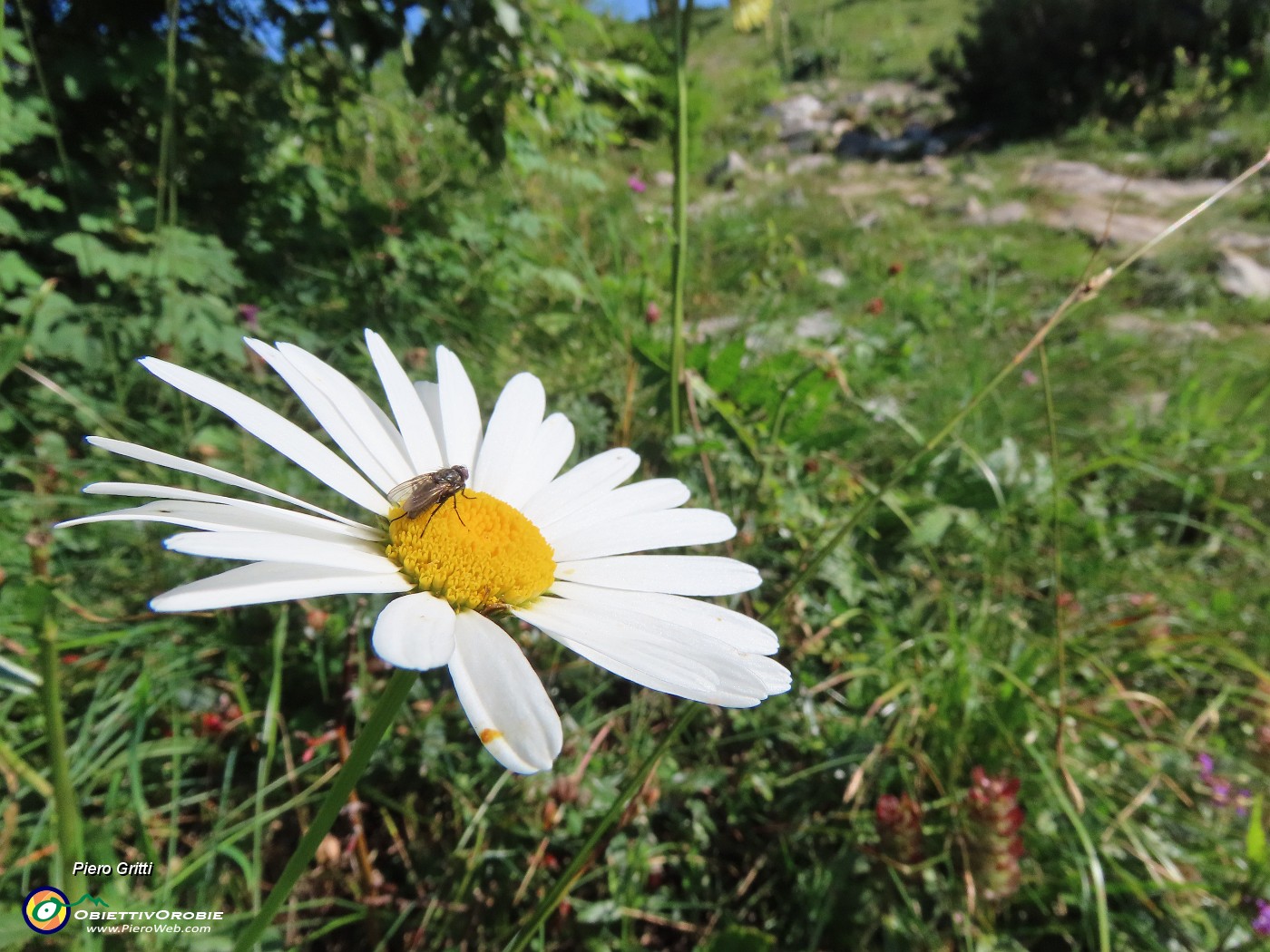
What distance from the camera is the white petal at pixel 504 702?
0.42m

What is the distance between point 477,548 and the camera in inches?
22.3

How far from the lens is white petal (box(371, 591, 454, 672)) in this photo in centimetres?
40

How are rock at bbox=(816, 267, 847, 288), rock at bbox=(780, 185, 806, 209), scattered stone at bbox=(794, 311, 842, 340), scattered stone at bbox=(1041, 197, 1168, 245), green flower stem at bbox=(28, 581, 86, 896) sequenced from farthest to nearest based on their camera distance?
rock at bbox=(780, 185, 806, 209) → scattered stone at bbox=(1041, 197, 1168, 245) → rock at bbox=(816, 267, 847, 288) → scattered stone at bbox=(794, 311, 842, 340) → green flower stem at bbox=(28, 581, 86, 896)

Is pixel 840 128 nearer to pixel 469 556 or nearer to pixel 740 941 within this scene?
pixel 740 941

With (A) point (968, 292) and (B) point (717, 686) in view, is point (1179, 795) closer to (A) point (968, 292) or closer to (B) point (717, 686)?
(B) point (717, 686)

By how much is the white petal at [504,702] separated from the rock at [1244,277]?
4.16 m

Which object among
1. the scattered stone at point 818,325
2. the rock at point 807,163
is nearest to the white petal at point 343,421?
the scattered stone at point 818,325

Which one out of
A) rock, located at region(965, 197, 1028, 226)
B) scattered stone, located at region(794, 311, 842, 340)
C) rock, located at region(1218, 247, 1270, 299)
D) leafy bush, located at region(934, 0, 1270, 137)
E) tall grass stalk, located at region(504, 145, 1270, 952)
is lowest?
rock, located at region(1218, 247, 1270, 299)

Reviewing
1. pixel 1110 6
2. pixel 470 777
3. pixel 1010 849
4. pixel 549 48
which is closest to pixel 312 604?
pixel 470 777

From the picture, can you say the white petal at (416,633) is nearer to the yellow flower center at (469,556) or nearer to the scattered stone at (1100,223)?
the yellow flower center at (469,556)

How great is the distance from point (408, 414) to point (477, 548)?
0.69 ft

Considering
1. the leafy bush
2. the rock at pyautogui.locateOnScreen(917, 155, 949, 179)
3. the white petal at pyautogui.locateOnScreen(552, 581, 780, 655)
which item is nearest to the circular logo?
the white petal at pyautogui.locateOnScreen(552, 581, 780, 655)

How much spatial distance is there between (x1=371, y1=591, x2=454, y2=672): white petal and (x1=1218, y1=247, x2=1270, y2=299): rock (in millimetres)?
4178

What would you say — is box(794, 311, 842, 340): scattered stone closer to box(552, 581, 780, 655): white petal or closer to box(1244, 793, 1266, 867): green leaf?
box(1244, 793, 1266, 867): green leaf
